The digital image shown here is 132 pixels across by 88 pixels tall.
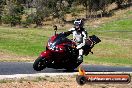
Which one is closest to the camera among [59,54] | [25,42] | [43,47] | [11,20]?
[59,54]

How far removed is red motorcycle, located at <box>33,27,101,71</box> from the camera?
1550 centimetres

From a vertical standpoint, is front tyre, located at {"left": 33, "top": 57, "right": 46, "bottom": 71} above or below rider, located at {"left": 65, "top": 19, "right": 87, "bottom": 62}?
below

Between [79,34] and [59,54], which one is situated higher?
[79,34]

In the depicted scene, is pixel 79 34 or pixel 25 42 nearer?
pixel 79 34

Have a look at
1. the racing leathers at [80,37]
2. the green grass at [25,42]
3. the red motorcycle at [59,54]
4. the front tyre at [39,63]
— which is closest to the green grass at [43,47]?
the green grass at [25,42]

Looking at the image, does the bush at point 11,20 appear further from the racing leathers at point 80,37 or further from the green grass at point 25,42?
the racing leathers at point 80,37

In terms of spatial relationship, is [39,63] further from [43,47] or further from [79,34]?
[43,47]

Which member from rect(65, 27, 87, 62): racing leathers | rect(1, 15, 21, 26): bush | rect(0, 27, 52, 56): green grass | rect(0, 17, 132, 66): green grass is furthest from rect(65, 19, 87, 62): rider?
rect(1, 15, 21, 26): bush

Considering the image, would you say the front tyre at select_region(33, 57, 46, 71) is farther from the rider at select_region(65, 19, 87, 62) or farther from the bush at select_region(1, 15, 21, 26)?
the bush at select_region(1, 15, 21, 26)

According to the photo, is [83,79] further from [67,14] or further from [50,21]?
[67,14]

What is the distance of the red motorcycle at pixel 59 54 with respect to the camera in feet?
50.9

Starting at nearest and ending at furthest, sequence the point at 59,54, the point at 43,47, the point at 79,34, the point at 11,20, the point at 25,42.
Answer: the point at 59,54, the point at 79,34, the point at 43,47, the point at 25,42, the point at 11,20

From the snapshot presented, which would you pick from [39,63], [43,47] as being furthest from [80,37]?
[43,47]

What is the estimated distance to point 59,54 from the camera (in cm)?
1576
